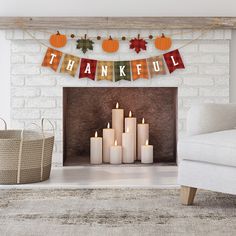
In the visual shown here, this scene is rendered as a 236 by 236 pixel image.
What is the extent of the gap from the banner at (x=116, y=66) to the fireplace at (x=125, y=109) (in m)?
0.43

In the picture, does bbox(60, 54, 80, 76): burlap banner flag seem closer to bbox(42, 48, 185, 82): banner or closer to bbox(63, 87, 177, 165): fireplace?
bbox(42, 48, 185, 82): banner

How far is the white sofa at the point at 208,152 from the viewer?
9.07 feet

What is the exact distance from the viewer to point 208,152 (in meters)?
2.82

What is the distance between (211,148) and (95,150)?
1779 millimetres

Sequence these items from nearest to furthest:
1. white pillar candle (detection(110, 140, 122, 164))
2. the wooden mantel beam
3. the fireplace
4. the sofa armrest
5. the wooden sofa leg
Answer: the wooden sofa leg
the sofa armrest
the wooden mantel beam
white pillar candle (detection(110, 140, 122, 164))
the fireplace

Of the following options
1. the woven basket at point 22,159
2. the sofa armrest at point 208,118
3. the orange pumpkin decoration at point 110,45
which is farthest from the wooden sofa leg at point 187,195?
the orange pumpkin decoration at point 110,45

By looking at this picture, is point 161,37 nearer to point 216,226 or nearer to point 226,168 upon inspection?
point 226,168

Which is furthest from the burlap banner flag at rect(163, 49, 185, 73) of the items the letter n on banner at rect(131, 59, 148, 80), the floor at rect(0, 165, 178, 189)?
the floor at rect(0, 165, 178, 189)

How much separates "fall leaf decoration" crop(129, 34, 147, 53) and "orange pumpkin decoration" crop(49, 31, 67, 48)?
1.64 ft

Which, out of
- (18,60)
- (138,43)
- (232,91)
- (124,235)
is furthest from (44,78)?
(124,235)

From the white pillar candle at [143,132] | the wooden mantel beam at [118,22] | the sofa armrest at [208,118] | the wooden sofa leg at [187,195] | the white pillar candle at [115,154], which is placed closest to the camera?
the wooden sofa leg at [187,195]

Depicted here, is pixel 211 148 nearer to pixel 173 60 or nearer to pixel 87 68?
pixel 173 60

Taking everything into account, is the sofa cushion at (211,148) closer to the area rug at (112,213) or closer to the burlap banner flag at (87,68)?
the area rug at (112,213)

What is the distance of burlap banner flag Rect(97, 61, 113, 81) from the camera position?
429 cm
